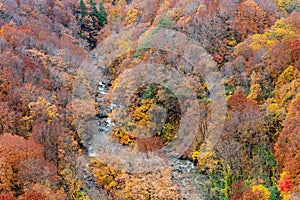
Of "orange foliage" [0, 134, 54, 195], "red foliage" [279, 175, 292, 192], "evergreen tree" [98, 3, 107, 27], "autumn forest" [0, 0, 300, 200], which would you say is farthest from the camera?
"evergreen tree" [98, 3, 107, 27]

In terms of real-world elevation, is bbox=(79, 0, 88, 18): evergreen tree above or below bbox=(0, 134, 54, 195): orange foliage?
above

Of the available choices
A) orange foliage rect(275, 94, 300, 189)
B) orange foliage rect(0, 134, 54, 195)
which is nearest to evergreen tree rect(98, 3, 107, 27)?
orange foliage rect(0, 134, 54, 195)

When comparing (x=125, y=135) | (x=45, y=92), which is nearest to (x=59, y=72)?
(x=45, y=92)

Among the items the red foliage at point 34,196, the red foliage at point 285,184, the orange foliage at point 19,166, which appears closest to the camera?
the red foliage at point 34,196

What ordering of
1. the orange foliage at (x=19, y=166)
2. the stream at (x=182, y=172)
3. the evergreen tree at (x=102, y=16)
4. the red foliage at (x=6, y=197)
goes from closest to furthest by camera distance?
the red foliage at (x=6, y=197) < the orange foliage at (x=19, y=166) < the stream at (x=182, y=172) < the evergreen tree at (x=102, y=16)

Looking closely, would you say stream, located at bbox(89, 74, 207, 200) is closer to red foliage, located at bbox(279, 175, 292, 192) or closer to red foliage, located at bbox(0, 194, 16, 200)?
red foliage, located at bbox(279, 175, 292, 192)

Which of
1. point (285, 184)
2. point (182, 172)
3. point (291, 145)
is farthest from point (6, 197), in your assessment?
point (291, 145)

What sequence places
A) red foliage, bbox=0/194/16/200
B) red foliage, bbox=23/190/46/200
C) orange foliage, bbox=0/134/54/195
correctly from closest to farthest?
red foliage, bbox=0/194/16/200 < red foliage, bbox=23/190/46/200 < orange foliage, bbox=0/134/54/195

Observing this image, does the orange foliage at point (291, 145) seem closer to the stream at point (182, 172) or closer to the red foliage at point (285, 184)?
the red foliage at point (285, 184)

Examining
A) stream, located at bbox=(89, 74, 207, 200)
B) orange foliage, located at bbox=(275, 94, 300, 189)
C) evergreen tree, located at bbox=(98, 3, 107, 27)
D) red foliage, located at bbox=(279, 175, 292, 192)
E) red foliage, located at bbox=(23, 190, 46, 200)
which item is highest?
orange foliage, located at bbox=(275, 94, 300, 189)

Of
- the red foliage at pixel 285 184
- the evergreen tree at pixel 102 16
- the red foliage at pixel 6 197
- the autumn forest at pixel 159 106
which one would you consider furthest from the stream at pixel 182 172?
the evergreen tree at pixel 102 16

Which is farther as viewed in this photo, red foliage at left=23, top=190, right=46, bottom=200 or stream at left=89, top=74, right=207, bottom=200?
stream at left=89, top=74, right=207, bottom=200
